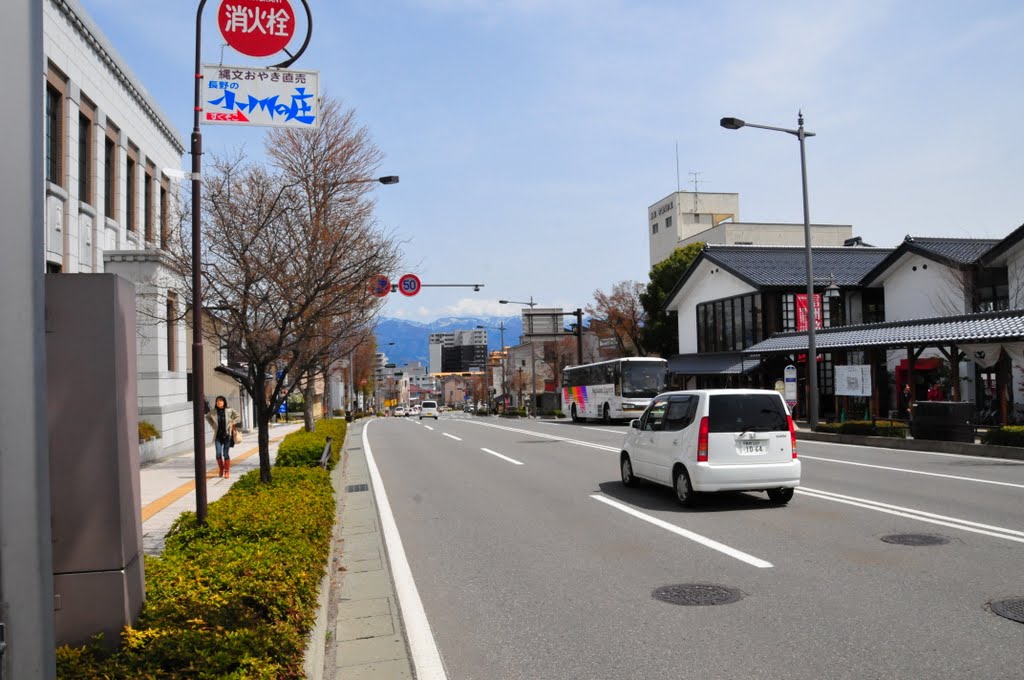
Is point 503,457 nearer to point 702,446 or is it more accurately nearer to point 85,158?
point 702,446

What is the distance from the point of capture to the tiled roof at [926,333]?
893 inches

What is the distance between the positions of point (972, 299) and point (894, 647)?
31899mm

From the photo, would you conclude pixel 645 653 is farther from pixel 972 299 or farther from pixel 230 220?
pixel 972 299

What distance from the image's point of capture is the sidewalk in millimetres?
10127

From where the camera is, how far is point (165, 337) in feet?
71.9

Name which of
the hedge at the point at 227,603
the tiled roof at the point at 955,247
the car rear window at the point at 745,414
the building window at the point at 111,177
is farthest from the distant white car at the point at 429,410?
the hedge at the point at 227,603

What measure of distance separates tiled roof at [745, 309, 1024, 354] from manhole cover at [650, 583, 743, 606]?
19.3 m

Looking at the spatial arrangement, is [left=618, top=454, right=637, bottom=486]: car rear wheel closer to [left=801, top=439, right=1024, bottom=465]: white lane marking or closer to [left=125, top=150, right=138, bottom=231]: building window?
[left=801, top=439, right=1024, bottom=465]: white lane marking

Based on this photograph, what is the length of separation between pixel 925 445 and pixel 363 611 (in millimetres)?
19231

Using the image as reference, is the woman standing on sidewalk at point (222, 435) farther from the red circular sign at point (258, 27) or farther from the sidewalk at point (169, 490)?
the red circular sign at point (258, 27)

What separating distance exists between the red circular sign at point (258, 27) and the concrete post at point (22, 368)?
5.61m

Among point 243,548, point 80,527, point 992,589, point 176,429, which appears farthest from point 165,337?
point 992,589

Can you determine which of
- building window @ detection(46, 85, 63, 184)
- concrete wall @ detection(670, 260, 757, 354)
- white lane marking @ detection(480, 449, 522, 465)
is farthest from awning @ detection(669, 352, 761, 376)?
building window @ detection(46, 85, 63, 184)

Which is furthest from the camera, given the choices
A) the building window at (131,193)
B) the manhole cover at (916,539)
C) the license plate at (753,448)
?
the building window at (131,193)
